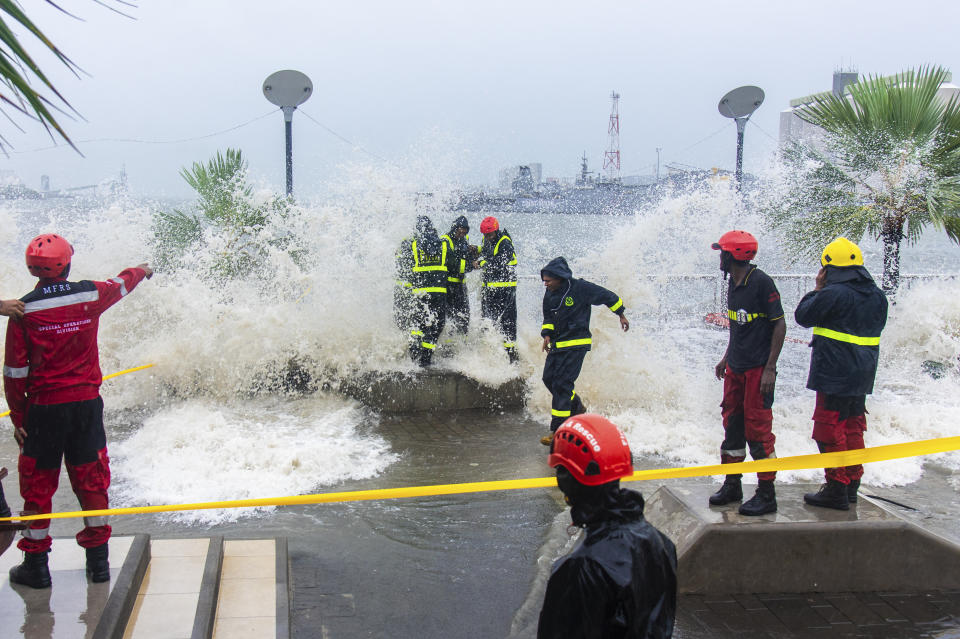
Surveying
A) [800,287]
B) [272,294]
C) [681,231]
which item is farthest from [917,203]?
[272,294]

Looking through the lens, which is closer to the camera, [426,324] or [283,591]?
[283,591]

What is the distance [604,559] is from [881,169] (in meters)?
9.55

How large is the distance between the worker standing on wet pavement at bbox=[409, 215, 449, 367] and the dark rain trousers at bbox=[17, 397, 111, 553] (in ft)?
16.5

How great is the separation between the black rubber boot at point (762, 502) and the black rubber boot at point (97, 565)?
359cm

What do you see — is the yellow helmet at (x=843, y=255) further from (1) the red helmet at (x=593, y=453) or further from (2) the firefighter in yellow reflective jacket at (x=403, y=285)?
(2) the firefighter in yellow reflective jacket at (x=403, y=285)

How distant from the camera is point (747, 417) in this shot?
4.68 meters

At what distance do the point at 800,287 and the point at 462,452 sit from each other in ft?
30.2

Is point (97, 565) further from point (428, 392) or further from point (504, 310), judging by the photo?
point (504, 310)

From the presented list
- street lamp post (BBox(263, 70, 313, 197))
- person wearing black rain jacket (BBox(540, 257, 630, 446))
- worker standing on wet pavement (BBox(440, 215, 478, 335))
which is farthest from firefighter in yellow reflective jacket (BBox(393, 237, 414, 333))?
street lamp post (BBox(263, 70, 313, 197))

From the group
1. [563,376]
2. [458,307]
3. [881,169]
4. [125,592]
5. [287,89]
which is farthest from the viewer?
[287,89]

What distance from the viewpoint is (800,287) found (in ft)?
44.3

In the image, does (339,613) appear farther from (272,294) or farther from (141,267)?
(272,294)

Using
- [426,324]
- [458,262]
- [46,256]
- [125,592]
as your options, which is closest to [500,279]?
[458,262]

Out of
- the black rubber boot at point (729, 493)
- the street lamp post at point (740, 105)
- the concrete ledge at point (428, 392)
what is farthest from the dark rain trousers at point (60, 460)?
the street lamp post at point (740, 105)
